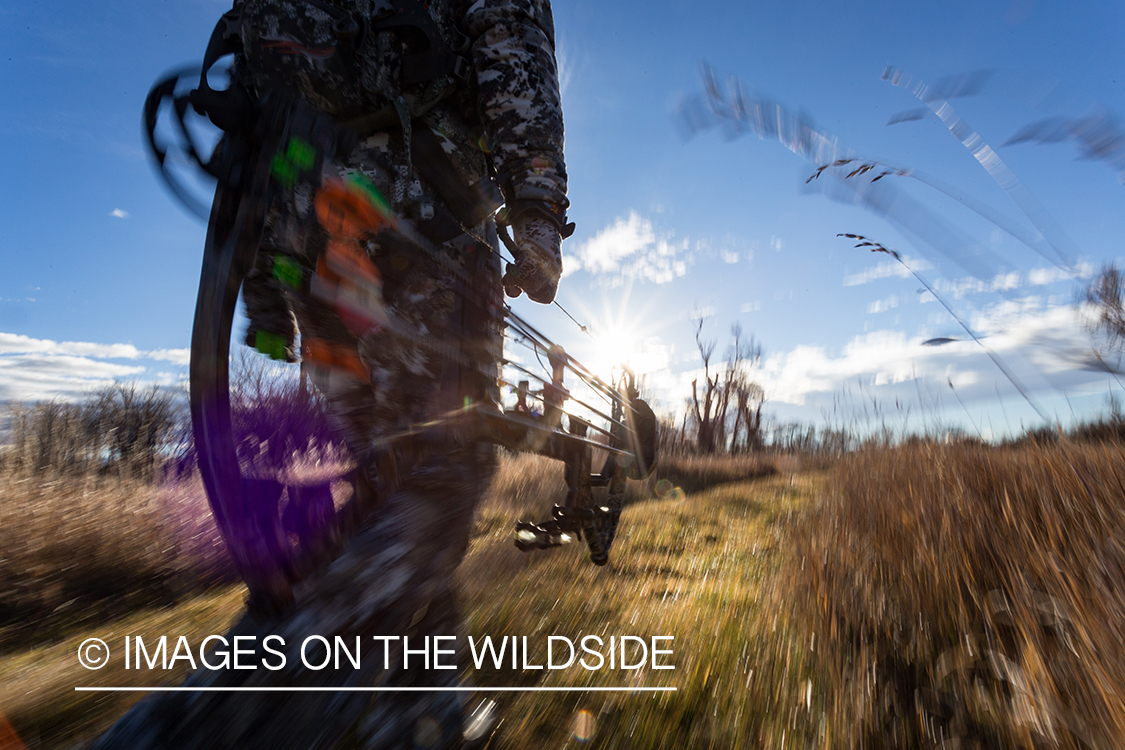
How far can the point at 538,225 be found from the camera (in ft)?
5.55

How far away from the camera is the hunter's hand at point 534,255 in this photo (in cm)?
169

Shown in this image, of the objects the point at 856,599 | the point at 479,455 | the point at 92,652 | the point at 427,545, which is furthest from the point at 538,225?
the point at 92,652

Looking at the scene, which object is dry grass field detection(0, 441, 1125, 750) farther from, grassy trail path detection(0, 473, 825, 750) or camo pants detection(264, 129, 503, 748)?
camo pants detection(264, 129, 503, 748)

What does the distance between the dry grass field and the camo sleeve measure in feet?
5.40

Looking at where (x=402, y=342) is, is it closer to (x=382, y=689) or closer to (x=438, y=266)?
(x=438, y=266)

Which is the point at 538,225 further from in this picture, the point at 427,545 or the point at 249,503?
the point at 249,503

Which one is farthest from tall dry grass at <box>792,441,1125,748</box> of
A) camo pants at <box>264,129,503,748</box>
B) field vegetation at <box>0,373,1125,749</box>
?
camo pants at <box>264,129,503,748</box>

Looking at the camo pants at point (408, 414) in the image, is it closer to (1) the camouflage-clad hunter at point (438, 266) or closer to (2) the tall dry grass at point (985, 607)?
(1) the camouflage-clad hunter at point (438, 266)

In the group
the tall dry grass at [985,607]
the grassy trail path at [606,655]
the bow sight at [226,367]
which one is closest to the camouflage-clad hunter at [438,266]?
the bow sight at [226,367]

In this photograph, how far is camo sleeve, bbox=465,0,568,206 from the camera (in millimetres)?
1630

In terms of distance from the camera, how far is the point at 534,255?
66.9 inches

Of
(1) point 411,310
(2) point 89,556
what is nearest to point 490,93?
(1) point 411,310

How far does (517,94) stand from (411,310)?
869mm

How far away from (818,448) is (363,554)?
5759mm
